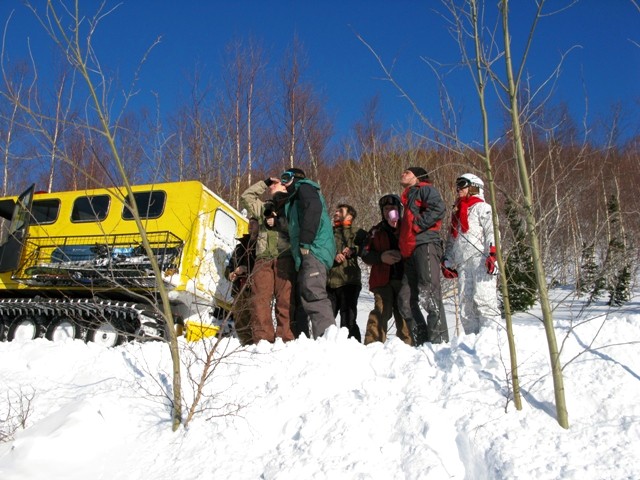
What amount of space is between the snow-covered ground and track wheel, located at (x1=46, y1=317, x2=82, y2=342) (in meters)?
3.37

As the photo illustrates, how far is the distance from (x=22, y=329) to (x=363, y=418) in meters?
6.69

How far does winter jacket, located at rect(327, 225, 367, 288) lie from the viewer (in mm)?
5262

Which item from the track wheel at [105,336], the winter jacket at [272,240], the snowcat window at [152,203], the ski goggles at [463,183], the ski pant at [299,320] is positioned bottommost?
the track wheel at [105,336]

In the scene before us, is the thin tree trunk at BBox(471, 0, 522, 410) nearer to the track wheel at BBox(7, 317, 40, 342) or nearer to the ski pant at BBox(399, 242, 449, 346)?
the ski pant at BBox(399, 242, 449, 346)

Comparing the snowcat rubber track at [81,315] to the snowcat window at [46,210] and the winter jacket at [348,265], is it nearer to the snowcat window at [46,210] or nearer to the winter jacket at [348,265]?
the snowcat window at [46,210]

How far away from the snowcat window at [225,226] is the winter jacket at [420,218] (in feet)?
12.1

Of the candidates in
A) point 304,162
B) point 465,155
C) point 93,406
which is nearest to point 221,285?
point 93,406

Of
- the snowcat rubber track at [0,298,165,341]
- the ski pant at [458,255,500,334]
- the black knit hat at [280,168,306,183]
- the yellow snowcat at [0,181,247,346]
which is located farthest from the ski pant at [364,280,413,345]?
the snowcat rubber track at [0,298,165,341]

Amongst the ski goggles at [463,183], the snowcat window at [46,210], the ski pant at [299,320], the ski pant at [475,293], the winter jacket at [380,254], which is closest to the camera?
the ski pant at [475,293]

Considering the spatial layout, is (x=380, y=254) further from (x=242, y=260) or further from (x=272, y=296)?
(x=242, y=260)

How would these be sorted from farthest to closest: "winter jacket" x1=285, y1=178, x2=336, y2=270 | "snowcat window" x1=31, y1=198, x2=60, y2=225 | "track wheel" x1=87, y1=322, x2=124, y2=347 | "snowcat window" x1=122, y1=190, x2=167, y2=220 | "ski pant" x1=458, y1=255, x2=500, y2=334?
"snowcat window" x1=31, y1=198, x2=60, y2=225 < "snowcat window" x1=122, y1=190, x2=167, y2=220 < "track wheel" x1=87, y1=322, x2=124, y2=347 < "winter jacket" x1=285, y1=178, x2=336, y2=270 < "ski pant" x1=458, y1=255, x2=500, y2=334

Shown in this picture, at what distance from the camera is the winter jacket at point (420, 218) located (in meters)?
4.45

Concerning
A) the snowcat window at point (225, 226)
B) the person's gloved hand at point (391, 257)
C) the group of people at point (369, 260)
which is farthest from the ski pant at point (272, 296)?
the snowcat window at point (225, 226)

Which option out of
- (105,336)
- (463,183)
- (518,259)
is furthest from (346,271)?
(105,336)
